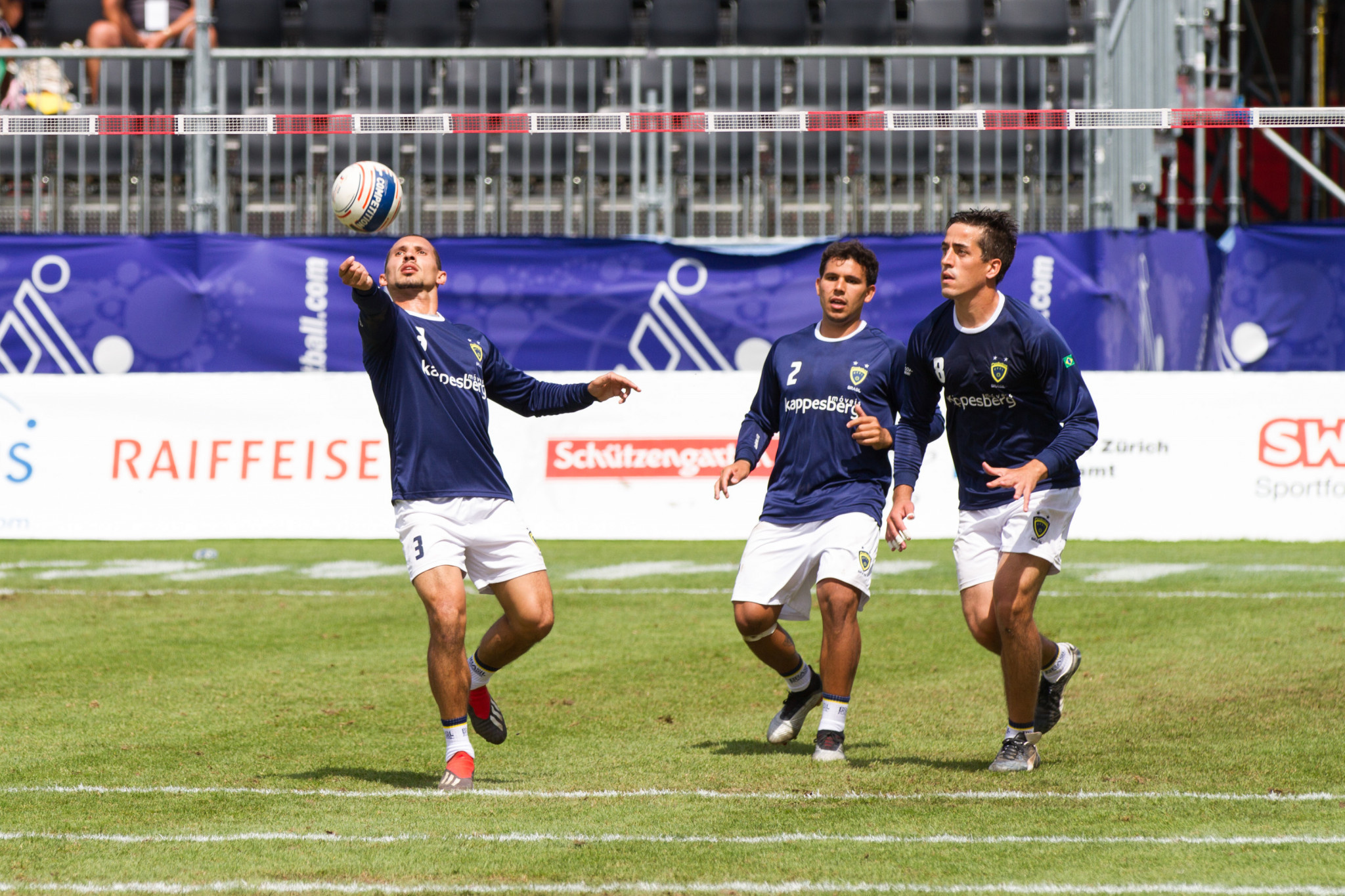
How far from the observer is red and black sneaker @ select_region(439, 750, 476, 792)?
245 inches

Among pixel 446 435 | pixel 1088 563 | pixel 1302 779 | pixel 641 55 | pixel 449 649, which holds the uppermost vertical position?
pixel 641 55

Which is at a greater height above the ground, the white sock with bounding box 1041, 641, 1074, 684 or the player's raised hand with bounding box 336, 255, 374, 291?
the player's raised hand with bounding box 336, 255, 374, 291

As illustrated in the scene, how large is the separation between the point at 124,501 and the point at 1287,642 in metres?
10.2

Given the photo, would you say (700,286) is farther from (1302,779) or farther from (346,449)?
(1302,779)

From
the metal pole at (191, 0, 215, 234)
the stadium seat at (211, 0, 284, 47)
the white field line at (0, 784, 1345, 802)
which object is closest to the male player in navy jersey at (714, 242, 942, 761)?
the white field line at (0, 784, 1345, 802)

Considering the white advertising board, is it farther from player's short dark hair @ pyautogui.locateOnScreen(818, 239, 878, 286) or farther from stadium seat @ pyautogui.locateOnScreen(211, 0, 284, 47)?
player's short dark hair @ pyautogui.locateOnScreen(818, 239, 878, 286)

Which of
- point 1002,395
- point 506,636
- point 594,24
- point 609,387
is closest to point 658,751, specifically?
point 506,636

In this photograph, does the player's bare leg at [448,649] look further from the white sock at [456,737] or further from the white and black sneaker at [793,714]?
the white and black sneaker at [793,714]

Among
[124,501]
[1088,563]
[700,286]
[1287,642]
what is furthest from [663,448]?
Result: [1287,642]

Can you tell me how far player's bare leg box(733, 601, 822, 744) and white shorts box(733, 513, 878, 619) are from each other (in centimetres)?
6

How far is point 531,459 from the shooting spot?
15.2m

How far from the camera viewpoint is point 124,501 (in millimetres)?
15047

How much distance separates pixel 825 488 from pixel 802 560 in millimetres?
335

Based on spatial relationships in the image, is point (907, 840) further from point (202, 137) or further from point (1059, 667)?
point (202, 137)
